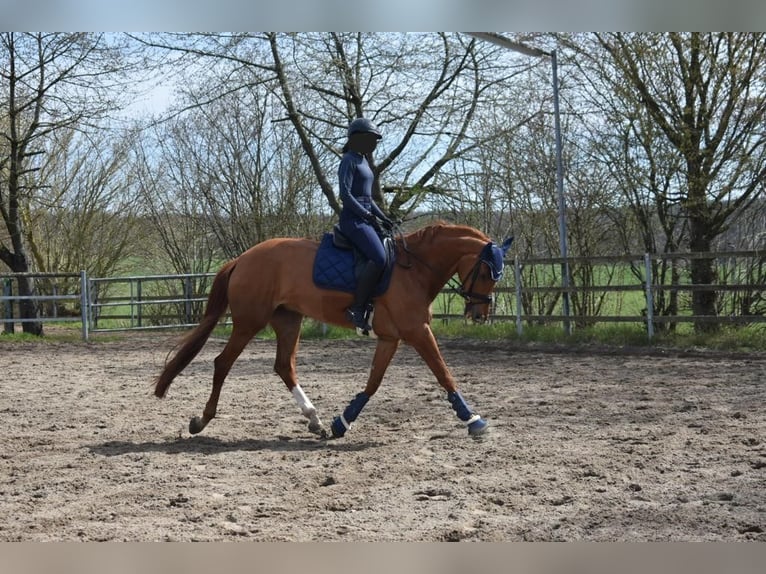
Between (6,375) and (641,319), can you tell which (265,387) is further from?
(641,319)

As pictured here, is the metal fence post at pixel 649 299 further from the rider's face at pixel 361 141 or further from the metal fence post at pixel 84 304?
the metal fence post at pixel 84 304

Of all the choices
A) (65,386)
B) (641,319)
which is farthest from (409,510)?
(641,319)

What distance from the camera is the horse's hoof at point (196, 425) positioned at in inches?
247

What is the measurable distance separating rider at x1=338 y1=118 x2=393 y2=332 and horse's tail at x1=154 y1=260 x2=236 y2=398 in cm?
111

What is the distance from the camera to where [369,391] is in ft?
20.3

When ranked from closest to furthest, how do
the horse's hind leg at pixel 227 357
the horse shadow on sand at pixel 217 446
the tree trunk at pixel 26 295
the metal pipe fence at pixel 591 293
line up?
the horse shadow on sand at pixel 217 446
the horse's hind leg at pixel 227 357
the metal pipe fence at pixel 591 293
the tree trunk at pixel 26 295

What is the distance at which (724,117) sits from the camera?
516 inches

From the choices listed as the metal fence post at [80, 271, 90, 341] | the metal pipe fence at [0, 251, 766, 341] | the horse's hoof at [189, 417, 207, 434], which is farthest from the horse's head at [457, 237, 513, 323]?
the metal fence post at [80, 271, 90, 341]

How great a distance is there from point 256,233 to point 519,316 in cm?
769

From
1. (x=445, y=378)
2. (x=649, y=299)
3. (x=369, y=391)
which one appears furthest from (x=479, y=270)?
(x=649, y=299)

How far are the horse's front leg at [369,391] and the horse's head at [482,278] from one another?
0.64m

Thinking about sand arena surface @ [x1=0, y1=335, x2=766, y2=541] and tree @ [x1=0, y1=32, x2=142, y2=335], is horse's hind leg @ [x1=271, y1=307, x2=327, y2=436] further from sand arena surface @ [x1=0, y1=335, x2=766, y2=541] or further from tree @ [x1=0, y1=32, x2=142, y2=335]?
tree @ [x1=0, y1=32, x2=142, y2=335]

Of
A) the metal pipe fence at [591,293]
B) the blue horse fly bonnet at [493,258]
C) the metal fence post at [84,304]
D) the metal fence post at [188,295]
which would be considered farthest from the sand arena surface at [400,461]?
the metal fence post at [188,295]

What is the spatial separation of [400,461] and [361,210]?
70.9 inches
